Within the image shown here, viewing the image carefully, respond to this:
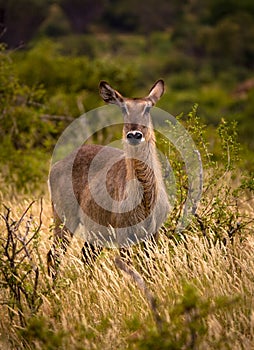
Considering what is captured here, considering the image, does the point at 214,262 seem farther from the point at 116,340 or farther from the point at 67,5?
the point at 67,5

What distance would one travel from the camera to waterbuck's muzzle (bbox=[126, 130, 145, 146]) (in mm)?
6109

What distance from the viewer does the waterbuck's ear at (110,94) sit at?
657 centimetres

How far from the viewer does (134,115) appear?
20.8ft

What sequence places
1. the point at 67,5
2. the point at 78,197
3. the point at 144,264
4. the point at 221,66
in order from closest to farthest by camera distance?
the point at 144,264, the point at 78,197, the point at 221,66, the point at 67,5

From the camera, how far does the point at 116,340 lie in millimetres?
4777

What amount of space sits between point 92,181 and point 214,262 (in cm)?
194

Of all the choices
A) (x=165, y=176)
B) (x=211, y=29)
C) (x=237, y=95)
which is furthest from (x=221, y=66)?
(x=165, y=176)

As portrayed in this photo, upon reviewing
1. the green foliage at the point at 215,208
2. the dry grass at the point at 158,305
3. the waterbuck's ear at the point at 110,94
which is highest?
the waterbuck's ear at the point at 110,94

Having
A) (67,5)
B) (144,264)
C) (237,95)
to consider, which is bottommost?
(144,264)

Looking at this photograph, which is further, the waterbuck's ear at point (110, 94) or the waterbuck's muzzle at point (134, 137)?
the waterbuck's ear at point (110, 94)

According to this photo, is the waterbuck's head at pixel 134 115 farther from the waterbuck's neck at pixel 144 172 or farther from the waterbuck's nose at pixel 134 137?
the waterbuck's neck at pixel 144 172

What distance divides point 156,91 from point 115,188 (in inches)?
43.2

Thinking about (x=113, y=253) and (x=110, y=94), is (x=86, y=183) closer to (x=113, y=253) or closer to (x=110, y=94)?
(x=113, y=253)

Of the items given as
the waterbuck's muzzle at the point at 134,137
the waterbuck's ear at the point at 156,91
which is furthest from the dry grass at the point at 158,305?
the waterbuck's ear at the point at 156,91
